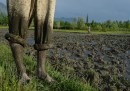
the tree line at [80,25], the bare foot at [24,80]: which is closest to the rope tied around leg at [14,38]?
the bare foot at [24,80]

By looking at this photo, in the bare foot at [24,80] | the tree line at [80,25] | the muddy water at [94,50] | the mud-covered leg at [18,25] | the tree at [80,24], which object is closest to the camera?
the bare foot at [24,80]

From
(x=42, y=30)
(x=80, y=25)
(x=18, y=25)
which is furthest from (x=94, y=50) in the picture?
(x=80, y=25)

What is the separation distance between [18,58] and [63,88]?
2.17 feet

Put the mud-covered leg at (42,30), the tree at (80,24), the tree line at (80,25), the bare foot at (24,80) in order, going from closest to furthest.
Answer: the bare foot at (24,80) < the mud-covered leg at (42,30) < the tree line at (80,25) < the tree at (80,24)

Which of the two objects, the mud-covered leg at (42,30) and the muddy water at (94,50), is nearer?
the mud-covered leg at (42,30)

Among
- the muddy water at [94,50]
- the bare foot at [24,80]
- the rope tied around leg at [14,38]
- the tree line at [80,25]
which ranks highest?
the rope tied around leg at [14,38]

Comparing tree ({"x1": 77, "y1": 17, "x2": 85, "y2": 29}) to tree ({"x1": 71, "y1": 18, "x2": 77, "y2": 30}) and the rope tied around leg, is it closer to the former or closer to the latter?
tree ({"x1": 71, "y1": 18, "x2": 77, "y2": 30})

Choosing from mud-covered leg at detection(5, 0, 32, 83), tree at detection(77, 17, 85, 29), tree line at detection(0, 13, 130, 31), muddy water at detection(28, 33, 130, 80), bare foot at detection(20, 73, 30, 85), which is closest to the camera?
bare foot at detection(20, 73, 30, 85)

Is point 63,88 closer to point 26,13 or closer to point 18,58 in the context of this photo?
point 18,58

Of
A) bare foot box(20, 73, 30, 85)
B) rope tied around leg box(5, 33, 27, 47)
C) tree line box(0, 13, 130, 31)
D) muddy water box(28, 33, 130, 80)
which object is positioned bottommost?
tree line box(0, 13, 130, 31)

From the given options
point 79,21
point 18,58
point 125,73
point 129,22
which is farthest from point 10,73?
point 129,22

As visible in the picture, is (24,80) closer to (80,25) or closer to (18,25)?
(18,25)

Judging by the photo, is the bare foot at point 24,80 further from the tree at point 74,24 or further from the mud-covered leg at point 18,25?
the tree at point 74,24

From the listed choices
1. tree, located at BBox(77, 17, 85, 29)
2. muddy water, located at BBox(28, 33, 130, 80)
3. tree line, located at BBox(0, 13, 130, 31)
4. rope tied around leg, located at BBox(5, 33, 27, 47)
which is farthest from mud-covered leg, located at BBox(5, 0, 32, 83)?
tree, located at BBox(77, 17, 85, 29)
